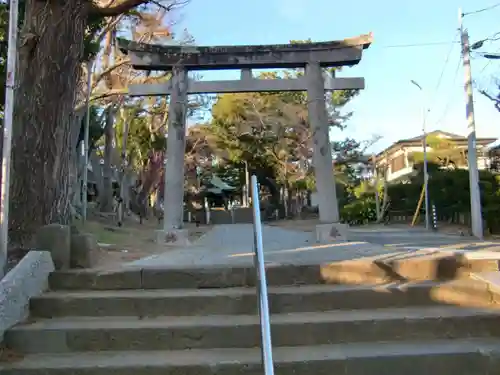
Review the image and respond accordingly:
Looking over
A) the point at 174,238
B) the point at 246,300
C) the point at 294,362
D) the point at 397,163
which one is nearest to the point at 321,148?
the point at 174,238

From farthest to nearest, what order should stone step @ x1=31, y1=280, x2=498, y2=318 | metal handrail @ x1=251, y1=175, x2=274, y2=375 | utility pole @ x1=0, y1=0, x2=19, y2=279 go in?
utility pole @ x1=0, y1=0, x2=19, y2=279 < stone step @ x1=31, y1=280, x2=498, y2=318 < metal handrail @ x1=251, y1=175, x2=274, y2=375

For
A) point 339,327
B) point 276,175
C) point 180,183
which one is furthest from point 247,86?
point 276,175

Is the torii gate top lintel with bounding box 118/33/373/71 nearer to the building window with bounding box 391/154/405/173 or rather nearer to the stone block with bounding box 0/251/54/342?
the stone block with bounding box 0/251/54/342

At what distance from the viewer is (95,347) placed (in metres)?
3.76

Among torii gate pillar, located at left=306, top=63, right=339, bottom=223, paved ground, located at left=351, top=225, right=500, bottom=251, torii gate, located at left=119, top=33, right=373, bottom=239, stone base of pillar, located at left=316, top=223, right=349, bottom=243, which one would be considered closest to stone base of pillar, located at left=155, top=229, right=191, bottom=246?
torii gate, located at left=119, top=33, right=373, bottom=239

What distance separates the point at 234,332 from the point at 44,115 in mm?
4136

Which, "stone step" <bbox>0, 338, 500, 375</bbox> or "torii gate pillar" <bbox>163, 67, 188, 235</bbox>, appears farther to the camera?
"torii gate pillar" <bbox>163, 67, 188, 235</bbox>

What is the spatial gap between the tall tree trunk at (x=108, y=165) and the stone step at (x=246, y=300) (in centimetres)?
2082

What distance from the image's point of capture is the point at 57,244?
4.67m

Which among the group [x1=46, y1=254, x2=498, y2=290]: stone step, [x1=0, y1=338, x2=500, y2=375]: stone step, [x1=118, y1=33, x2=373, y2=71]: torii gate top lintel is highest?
[x1=118, y1=33, x2=373, y2=71]: torii gate top lintel

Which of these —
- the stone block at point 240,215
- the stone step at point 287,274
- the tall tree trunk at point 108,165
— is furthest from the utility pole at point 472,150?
the stone block at point 240,215

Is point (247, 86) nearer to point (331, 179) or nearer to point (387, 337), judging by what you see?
point (331, 179)

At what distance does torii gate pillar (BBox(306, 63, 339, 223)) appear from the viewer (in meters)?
10.5

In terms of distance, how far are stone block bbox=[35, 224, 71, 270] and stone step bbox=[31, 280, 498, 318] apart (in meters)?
0.42
